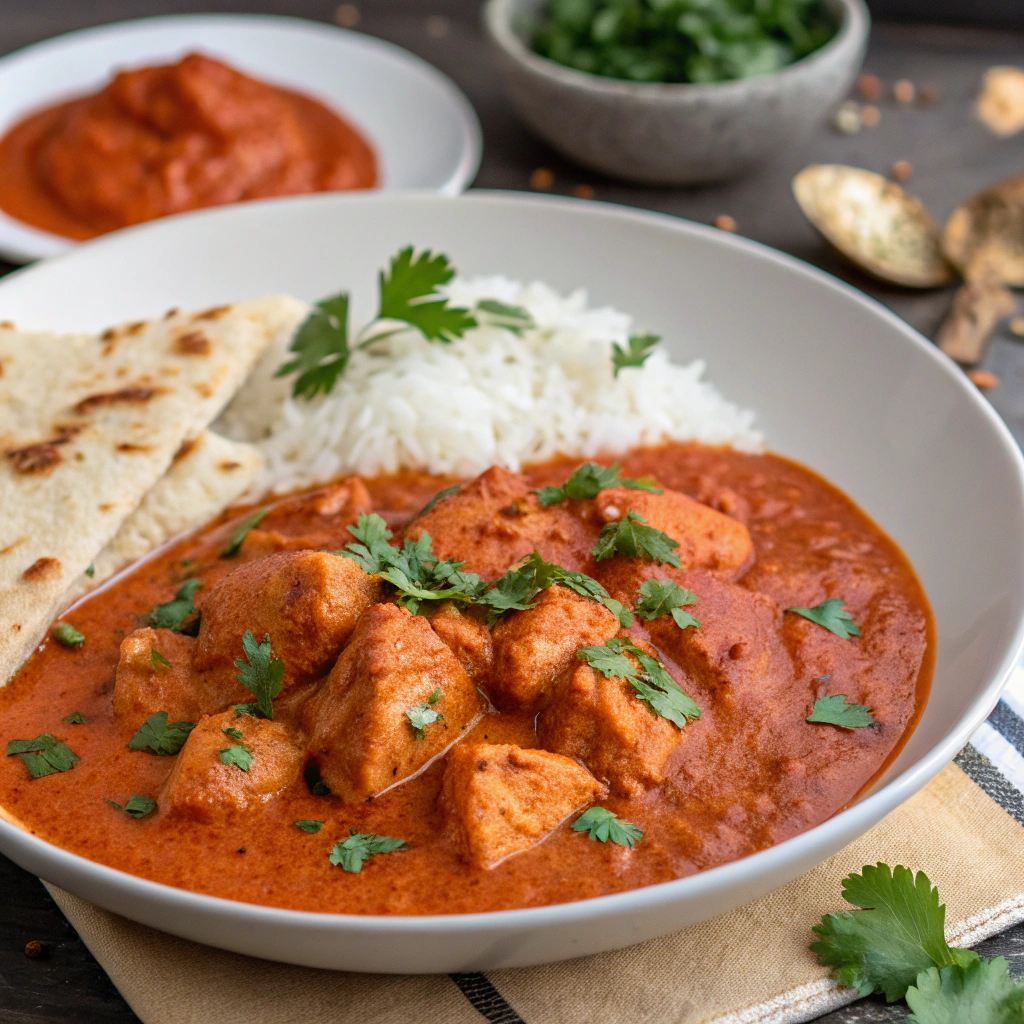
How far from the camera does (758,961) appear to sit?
2.63 metres

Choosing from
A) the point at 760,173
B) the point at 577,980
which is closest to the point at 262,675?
the point at 577,980

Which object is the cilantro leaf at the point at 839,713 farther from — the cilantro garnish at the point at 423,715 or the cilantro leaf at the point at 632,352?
the cilantro leaf at the point at 632,352

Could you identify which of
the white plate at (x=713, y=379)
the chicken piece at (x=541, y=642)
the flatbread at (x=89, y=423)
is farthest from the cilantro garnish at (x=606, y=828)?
the flatbread at (x=89, y=423)

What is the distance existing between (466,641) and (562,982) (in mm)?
851

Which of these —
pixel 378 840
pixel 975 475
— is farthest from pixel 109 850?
pixel 975 475

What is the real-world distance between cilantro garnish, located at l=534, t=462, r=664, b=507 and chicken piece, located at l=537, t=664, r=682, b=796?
0.73 meters

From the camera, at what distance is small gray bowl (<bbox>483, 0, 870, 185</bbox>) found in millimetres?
5250

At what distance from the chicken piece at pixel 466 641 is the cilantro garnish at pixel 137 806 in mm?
804

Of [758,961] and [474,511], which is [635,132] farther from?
[758,961]

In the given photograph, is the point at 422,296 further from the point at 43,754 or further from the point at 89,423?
the point at 43,754

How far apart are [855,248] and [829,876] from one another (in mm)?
3244

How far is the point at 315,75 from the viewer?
6.47m

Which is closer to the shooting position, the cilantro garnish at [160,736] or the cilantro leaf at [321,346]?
the cilantro garnish at [160,736]

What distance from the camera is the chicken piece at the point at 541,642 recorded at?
9.43ft
